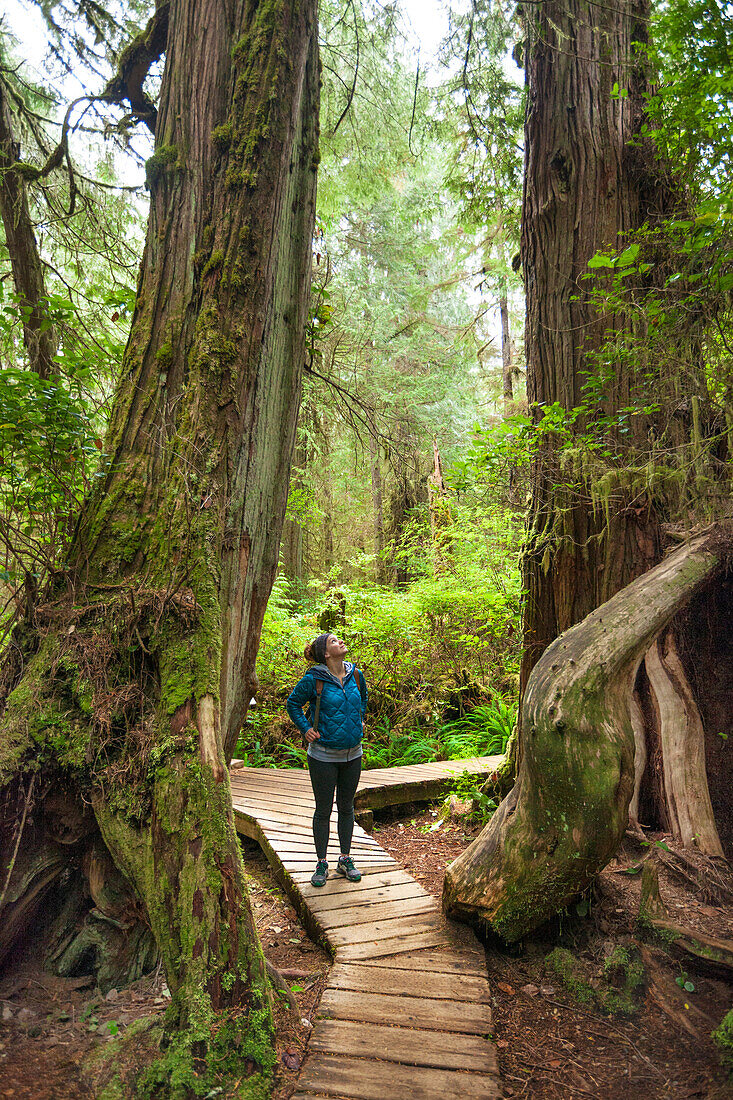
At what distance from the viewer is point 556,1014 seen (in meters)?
3.23

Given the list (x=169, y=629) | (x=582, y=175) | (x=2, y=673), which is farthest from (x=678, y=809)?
(x=582, y=175)

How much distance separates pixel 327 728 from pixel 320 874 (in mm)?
1085

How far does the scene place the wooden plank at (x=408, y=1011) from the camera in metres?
2.99

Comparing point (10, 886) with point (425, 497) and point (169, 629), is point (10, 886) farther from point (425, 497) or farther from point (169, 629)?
point (425, 497)

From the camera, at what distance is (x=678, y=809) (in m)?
3.94

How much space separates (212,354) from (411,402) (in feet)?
36.3

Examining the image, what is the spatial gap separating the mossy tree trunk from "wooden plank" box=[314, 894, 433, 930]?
1.37m

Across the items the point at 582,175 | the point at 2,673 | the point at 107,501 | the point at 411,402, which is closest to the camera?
the point at 2,673

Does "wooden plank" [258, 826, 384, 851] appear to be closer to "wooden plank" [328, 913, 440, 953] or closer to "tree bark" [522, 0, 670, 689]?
"wooden plank" [328, 913, 440, 953]

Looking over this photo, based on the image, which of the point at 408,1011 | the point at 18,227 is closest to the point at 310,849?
the point at 408,1011

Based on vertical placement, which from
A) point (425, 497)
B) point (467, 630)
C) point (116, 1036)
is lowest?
point (116, 1036)

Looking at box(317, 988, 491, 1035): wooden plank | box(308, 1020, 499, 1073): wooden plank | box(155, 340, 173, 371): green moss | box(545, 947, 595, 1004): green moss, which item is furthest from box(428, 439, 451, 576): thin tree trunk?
box(308, 1020, 499, 1073): wooden plank

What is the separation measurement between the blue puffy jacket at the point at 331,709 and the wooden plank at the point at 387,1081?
1.91 meters

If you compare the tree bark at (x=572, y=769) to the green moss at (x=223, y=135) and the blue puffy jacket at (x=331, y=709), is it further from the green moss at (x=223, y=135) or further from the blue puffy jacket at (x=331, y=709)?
the green moss at (x=223, y=135)
